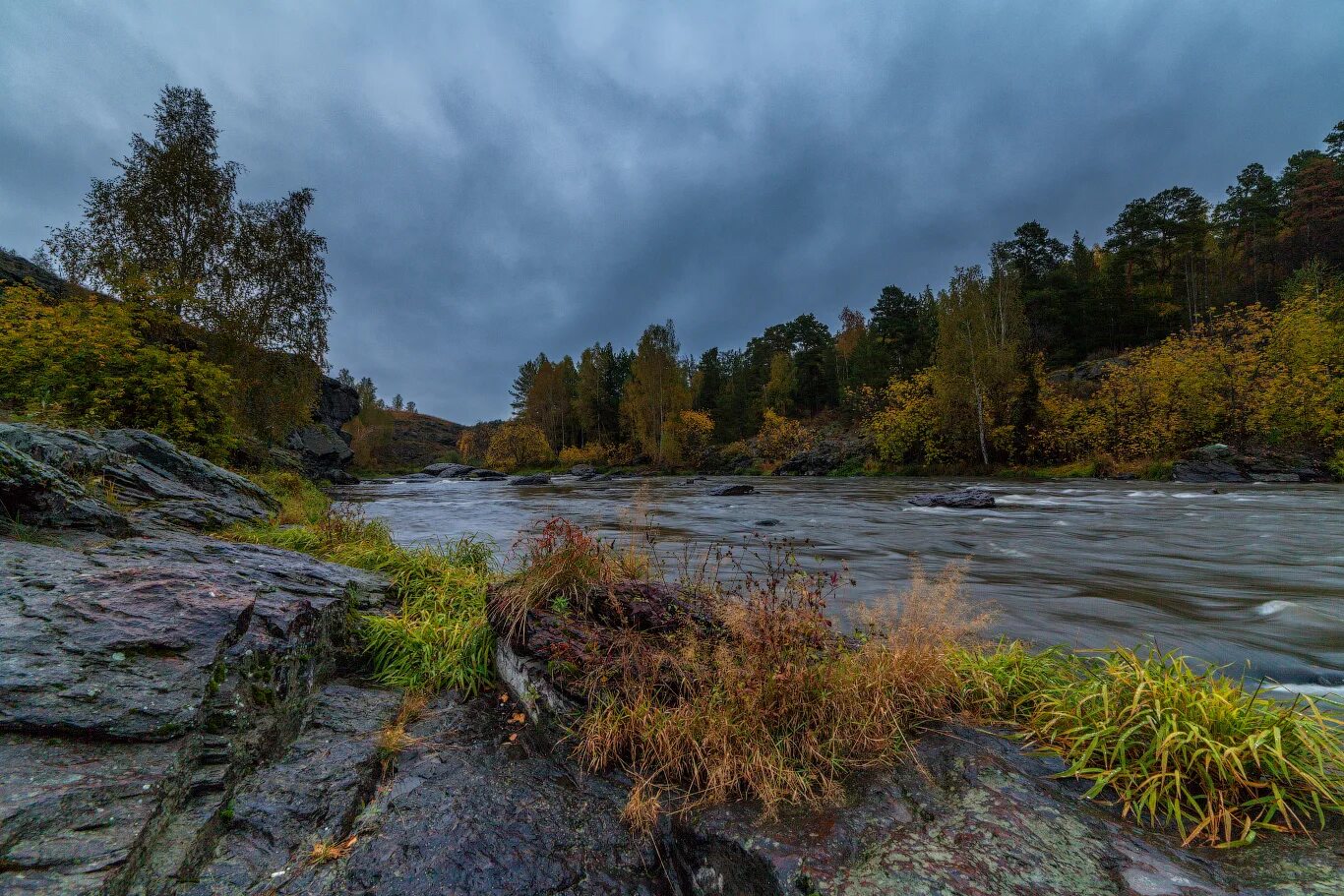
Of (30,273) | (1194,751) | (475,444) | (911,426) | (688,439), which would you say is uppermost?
(30,273)

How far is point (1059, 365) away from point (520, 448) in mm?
57616

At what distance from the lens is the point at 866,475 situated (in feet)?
129

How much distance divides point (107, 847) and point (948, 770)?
359 centimetres

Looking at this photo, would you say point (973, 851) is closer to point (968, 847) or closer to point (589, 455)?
point (968, 847)

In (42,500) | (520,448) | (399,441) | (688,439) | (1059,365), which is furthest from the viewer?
(399,441)

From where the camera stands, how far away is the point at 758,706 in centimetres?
295

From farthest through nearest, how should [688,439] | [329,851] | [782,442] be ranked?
[688,439], [782,442], [329,851]

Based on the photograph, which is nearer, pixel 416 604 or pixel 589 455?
pixel 416 604

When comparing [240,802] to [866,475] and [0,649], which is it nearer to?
[0,649]

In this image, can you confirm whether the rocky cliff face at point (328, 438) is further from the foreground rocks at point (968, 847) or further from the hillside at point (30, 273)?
the foreground rocks at point (968, 847)

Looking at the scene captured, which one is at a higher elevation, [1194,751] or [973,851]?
[1194,751]

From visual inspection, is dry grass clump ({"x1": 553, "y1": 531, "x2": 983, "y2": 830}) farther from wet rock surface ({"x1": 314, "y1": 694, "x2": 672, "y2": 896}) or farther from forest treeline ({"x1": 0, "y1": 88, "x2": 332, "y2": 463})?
forest treeline ({"x1": 0, "y1": 88, "x2": 332, "y2": 463})

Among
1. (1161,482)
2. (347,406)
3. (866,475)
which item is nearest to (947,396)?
(866,475)

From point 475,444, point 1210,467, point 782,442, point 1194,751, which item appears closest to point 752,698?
point 1194,751
